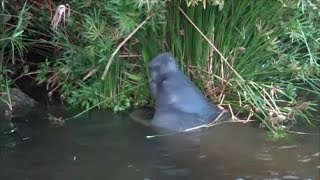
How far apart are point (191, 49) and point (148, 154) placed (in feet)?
4.69

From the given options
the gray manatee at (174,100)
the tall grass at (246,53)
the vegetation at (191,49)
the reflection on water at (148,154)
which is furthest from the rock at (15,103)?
the tall grass at (246,53)

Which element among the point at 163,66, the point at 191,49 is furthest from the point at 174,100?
the point at 191,49

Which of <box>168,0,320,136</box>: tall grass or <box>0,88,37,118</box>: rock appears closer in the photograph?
<box>168,0,320,136</box>: tall grass

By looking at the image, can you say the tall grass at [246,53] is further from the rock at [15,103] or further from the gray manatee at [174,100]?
the rock at [15,103]

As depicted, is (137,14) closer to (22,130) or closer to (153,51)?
(153,51)

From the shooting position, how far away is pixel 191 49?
6176 millimetres

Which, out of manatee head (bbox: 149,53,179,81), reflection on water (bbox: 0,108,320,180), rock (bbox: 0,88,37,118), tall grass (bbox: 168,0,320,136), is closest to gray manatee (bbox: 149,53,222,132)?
manatee head (bbox: 149,53,179,81)

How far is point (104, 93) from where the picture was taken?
6234mm

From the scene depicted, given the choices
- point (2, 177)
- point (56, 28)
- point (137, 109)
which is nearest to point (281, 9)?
point (137, 109)

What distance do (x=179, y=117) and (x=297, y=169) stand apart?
1264 mm

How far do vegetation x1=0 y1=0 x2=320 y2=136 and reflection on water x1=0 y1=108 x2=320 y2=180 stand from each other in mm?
398

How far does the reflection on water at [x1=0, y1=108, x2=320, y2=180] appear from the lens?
15.3 ft

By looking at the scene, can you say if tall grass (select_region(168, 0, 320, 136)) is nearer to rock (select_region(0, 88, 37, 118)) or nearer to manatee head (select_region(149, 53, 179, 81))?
manatee head (select_region(149, 53, 179, 81))

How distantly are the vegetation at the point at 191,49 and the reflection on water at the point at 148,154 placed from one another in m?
0.40
